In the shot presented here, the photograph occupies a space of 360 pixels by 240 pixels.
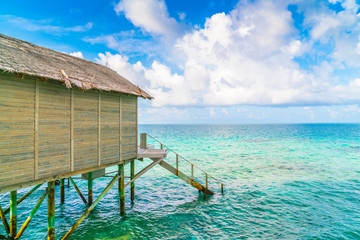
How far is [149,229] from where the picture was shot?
36.7ft

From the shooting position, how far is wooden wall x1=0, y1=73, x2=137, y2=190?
6.77 m

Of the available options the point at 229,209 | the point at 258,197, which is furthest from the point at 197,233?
the point at 258,197

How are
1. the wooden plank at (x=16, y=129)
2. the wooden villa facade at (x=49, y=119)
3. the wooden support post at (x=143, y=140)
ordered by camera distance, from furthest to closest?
the wooden support post at (x=143, y=140), the wooden villa facade at (x=49, y=119), the wooden plank at (x=16, y=129)

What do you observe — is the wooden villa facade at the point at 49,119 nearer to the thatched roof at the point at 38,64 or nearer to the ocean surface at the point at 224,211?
the thatched roof at the point at 38,64

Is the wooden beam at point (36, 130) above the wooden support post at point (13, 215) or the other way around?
above

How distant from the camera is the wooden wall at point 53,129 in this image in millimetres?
6773

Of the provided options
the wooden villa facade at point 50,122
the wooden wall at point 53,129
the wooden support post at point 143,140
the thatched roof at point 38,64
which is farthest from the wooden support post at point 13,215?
the wooden support post at point 143,140

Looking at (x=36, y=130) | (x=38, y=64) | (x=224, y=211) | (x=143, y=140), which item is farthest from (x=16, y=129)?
(x=224, y=211)

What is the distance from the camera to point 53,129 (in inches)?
314

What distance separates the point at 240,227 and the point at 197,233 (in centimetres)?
257

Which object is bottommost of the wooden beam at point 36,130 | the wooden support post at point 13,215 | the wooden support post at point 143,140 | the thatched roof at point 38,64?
the wooden support post at point 13,215

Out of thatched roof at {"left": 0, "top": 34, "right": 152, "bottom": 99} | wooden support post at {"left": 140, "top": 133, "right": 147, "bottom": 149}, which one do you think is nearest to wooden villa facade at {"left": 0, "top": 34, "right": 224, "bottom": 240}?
thatched roof at {"left": 0, "top": 34, "right": 152, "bottom": 99}

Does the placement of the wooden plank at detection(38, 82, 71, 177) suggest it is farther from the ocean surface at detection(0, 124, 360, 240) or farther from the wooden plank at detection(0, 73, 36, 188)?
the ocean surface at detection(0, 124, 360, 240)

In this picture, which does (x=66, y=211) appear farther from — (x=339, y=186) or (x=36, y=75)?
(x=339, y=186)
